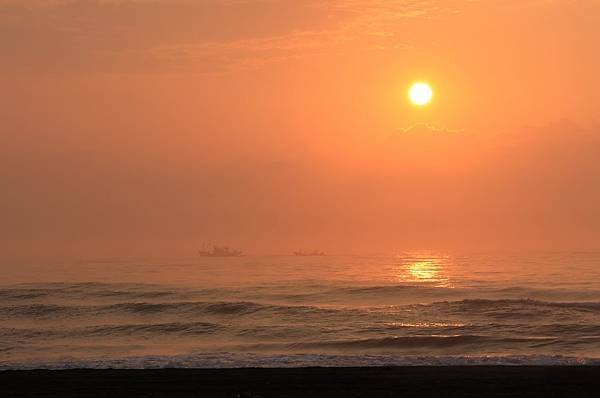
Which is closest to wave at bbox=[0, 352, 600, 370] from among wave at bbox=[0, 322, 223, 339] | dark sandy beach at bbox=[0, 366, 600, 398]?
dark sandy beach at bbox=[0, 366, 600, 398]

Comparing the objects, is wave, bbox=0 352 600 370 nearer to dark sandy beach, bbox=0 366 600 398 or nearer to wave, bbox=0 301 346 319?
dark sandy beach, bbox=0 366 600 398

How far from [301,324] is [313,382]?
2120 centimetres

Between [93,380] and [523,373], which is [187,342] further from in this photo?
[523,373]

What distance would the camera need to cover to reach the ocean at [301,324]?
24531 mm

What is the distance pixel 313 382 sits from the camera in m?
18.2

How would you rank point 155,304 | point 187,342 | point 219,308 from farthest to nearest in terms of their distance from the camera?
1. point 155,304
2. point 219,308
3. point 187,342

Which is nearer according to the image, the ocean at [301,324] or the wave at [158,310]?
the ocean at [301,324]

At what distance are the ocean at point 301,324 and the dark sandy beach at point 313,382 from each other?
2179mm

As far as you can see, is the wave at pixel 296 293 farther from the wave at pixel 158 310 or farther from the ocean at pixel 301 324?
the wave at pixel 158 310

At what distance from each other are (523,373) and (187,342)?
18.3 meters

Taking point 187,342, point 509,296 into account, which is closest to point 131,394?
point 187,342

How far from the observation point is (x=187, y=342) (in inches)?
1313

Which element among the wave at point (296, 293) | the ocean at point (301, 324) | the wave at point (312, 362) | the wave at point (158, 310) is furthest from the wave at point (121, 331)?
the wave at point (296, 293)

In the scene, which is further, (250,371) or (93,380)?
(250,371)
